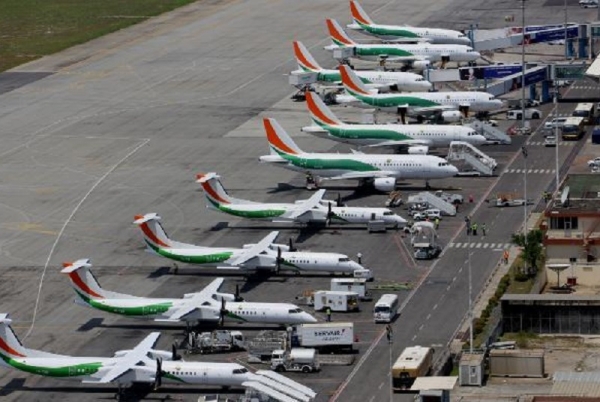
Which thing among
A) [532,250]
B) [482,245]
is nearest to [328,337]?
[532,250]

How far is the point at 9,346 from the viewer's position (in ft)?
517

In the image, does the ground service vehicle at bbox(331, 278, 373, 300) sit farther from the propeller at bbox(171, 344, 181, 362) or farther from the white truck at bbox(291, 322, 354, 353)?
the propeller at bbox(171, 344, 181, 362)

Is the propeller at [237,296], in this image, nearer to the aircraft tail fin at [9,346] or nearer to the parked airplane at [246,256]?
the parked airplane at [246,256]

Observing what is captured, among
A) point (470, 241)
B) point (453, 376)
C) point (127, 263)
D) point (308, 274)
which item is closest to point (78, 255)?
point (127, 263)

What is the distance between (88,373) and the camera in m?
156

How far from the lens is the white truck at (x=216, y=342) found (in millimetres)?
165125

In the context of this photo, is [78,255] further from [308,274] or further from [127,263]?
[308,274]

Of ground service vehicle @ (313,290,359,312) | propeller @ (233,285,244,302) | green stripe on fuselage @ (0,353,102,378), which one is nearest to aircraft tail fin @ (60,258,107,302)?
propeller @ (233,285,244,302)

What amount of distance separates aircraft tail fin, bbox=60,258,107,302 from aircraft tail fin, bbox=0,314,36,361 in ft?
44.7

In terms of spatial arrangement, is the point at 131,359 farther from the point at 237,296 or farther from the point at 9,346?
the point at 237,296

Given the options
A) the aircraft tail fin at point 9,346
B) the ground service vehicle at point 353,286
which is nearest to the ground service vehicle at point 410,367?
the ground service vehicle at point 353,286

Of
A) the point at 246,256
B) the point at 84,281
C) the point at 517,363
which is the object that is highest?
the point at 84,281

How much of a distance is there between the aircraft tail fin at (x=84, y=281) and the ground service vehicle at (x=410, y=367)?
31.5 m

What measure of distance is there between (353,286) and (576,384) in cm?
3909
